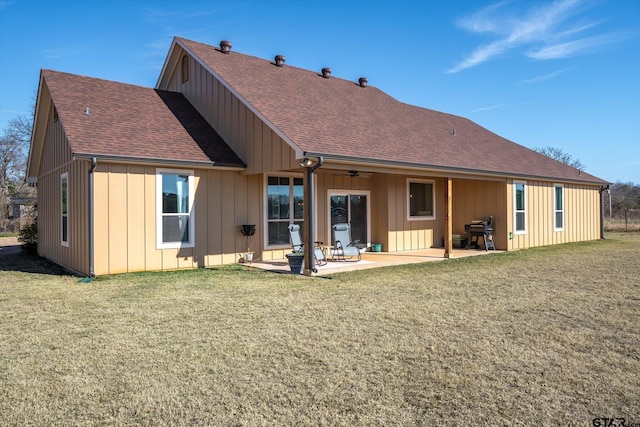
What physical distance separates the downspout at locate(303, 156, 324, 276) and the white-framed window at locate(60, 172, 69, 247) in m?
6.04

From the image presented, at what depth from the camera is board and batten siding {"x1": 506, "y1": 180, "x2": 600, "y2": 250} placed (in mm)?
14945

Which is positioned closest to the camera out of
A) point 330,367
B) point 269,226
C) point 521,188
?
point 330,367

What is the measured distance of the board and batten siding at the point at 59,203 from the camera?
9.72 meters

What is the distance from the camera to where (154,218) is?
9.97 metres

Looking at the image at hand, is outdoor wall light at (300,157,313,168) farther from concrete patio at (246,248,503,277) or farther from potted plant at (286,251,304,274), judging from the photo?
concrete patio at (246,248,503,277)

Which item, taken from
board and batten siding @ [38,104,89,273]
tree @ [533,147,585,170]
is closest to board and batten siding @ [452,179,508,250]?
board and batten siding @ [38,104,89,273]

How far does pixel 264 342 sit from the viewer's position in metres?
4.66

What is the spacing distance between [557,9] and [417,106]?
7.96 meters

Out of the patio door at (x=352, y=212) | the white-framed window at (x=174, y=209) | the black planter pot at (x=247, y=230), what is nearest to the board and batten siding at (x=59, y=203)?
the white-framed window at (x=174, y=209)

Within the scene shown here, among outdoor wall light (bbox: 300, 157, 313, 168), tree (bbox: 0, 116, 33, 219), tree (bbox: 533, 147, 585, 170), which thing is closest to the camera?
outdoor wall light (bbox: 300, 157, 313, 168)

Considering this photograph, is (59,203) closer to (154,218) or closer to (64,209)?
(64,209)

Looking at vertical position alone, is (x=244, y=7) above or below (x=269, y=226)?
above

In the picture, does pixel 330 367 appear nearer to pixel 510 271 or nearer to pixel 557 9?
pixel 510 271

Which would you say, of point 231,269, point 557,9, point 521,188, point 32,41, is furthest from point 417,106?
point 32,41
